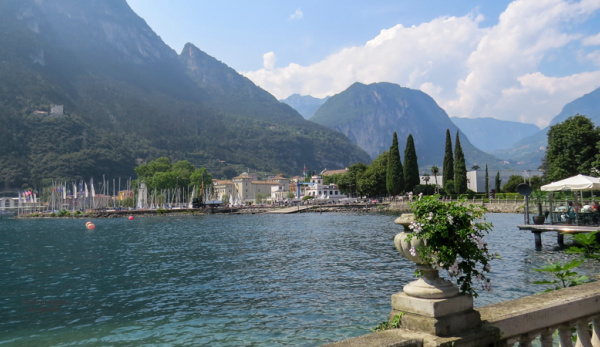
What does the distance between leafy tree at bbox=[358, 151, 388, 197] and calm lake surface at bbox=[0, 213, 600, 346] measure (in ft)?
256

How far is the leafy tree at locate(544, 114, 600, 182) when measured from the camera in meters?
56.7

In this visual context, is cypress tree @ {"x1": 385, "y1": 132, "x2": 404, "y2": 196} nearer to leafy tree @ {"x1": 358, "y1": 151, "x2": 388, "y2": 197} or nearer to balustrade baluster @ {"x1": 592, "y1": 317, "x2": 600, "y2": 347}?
leafy tree @ {"x1": 358, "y1": 151, "x2": 388, "y2": 197}

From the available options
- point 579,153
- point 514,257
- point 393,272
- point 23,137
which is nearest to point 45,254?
point 393,272

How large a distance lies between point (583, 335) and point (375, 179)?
350ft

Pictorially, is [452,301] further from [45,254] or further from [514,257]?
[45,254]

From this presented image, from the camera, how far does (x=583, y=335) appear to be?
4.69 meters

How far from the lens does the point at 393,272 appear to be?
2031 centimetres

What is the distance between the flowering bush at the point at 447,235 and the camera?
13.6ft

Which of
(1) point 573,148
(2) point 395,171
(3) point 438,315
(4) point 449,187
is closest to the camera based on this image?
(3) point 438,315

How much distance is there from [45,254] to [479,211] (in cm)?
3708

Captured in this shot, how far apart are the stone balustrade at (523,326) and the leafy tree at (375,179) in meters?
106

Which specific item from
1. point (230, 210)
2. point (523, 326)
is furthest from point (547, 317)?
point (230, 210)

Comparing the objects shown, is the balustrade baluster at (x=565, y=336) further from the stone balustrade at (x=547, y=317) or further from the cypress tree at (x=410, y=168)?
the cypress tree at (x=410, y=168)

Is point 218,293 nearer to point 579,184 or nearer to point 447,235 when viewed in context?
point 447,235
